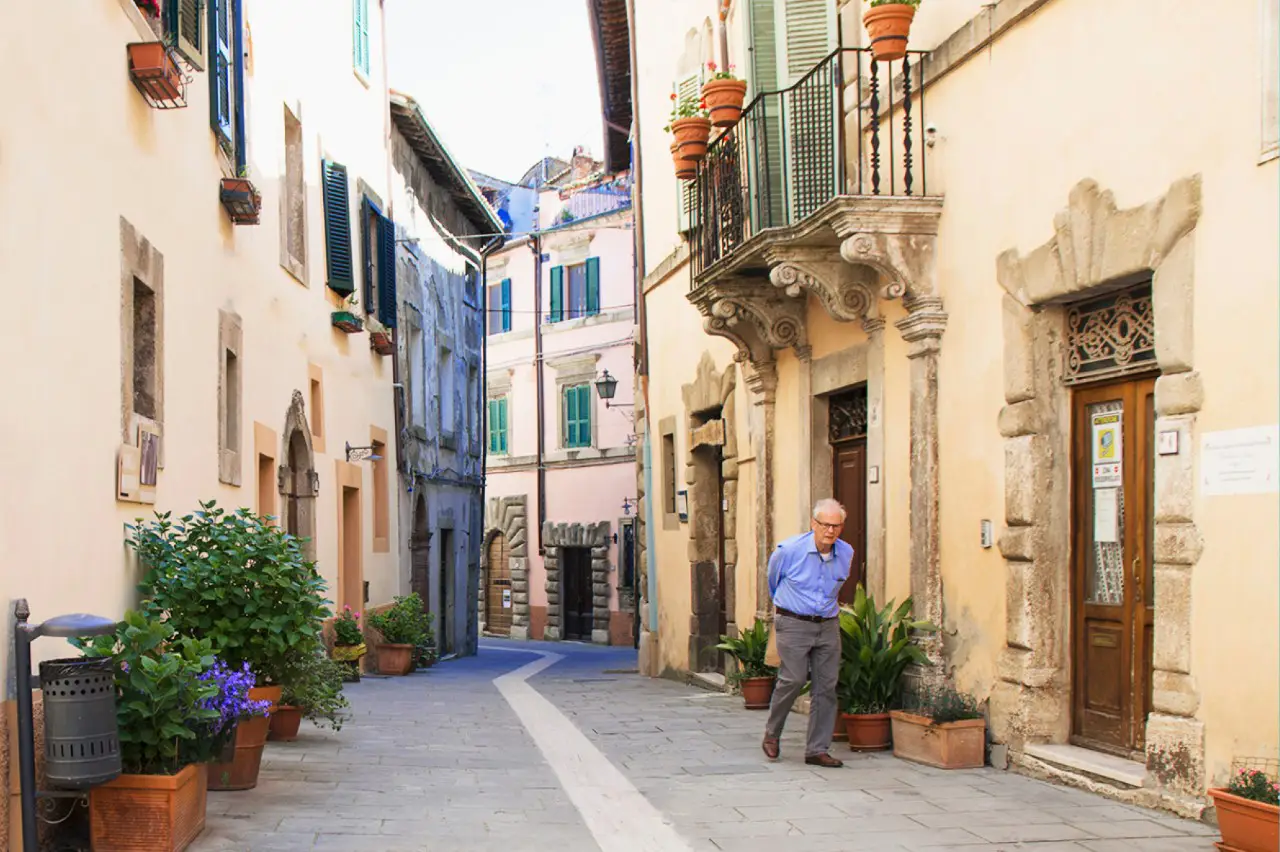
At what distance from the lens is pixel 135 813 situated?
19.9ft

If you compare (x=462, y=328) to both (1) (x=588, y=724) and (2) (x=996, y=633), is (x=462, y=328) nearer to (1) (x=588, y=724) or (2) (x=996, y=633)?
(1) (x=588, y=724)

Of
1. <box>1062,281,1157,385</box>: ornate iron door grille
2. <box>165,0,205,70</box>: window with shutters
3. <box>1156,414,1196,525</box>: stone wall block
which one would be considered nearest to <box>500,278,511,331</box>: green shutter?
<box>165,0,205,70</box>: window with shutters

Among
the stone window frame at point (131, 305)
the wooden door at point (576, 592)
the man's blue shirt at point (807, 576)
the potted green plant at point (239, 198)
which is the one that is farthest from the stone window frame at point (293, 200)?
the wooden door at point (576, 592)

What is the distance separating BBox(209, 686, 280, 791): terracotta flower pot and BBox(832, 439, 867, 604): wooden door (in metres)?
5.35

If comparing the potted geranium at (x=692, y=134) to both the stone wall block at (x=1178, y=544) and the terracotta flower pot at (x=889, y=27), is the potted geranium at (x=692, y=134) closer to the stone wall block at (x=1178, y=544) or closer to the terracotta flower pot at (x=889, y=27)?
the terracotta flower pot at (x=889, y=27)

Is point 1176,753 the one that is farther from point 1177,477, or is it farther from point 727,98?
point 727,98

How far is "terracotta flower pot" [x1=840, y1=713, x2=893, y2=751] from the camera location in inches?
378

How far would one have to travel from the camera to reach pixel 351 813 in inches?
288

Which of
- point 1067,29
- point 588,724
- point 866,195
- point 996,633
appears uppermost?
point 1067,29

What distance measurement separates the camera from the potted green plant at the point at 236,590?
8078 millimetres

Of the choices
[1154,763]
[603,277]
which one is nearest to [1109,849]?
[1154,763]

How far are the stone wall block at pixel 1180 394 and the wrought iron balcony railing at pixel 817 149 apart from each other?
2969 mm

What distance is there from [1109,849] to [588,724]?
587cm

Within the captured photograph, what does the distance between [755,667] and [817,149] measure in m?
4.50
